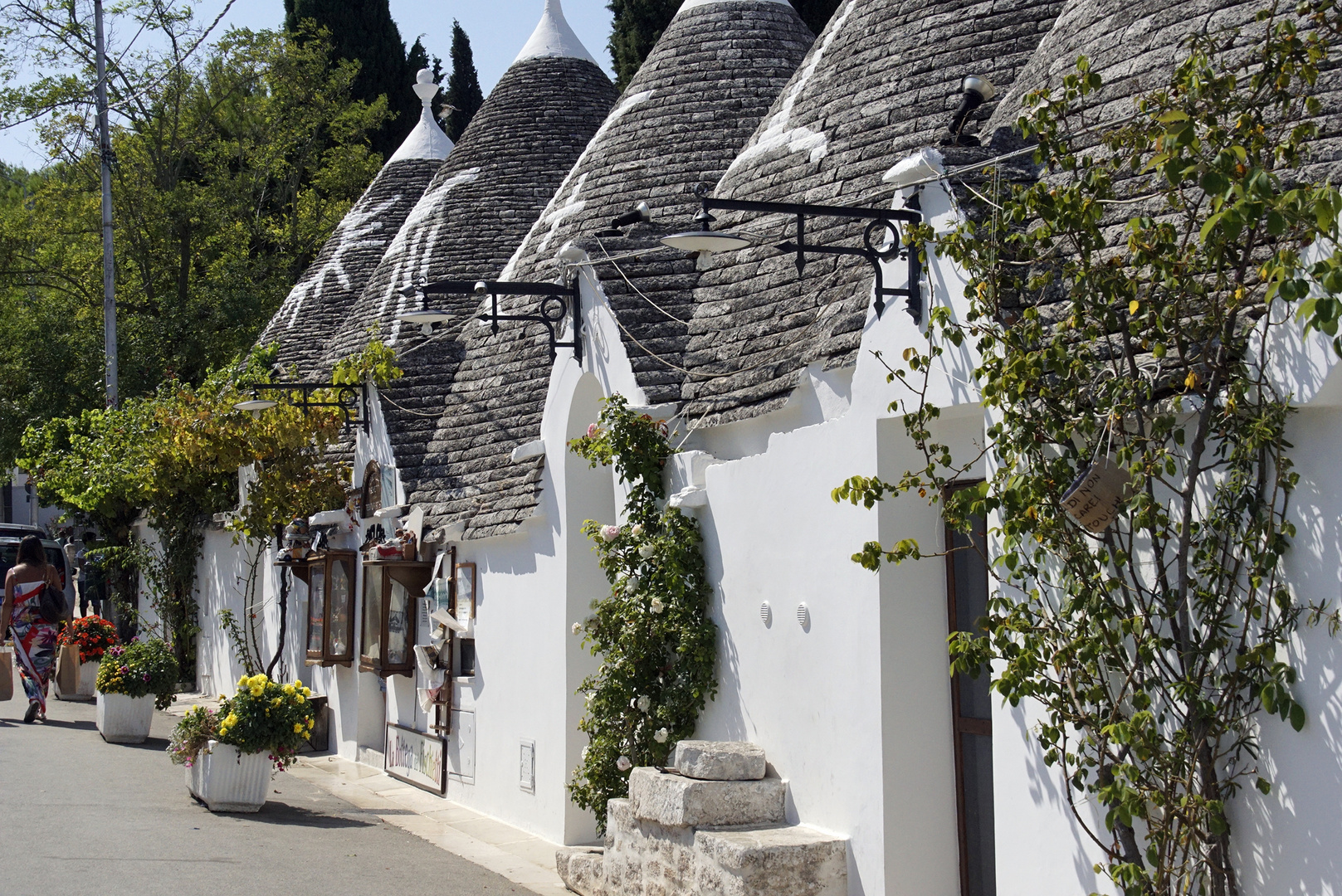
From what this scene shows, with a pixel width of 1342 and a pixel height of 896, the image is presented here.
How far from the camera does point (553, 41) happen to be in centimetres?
1573

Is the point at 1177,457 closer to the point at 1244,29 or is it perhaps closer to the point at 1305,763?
the point at 1305,763

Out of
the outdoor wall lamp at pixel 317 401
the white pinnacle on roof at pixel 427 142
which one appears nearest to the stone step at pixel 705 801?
the outdoor wall lamp at pixel 317 401

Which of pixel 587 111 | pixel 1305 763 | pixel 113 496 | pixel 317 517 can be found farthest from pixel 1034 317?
pixel 113 496

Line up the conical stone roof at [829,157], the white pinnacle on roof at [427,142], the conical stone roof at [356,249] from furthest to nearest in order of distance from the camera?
the white pinnacle on roof at [427,142] → the conical stone roof at [356,249] → the conical stone roof at [829,157]

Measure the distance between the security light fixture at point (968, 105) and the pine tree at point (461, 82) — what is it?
31022 millimetres

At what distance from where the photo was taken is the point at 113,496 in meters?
19.0

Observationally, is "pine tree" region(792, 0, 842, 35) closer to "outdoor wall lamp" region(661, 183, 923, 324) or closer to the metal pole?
the metal pole

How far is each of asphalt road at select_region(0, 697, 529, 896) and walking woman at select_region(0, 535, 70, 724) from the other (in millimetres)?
A: 1798

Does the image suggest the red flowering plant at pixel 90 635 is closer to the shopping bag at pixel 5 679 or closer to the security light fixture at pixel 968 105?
the shopping bag at pixel 5 679

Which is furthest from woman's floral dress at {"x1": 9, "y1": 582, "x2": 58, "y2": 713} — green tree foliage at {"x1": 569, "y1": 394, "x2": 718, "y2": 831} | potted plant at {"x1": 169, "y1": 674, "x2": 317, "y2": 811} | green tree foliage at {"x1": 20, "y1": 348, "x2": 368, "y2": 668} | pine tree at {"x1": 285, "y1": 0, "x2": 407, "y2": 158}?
pine tree at {"x1": 285, "y1": 0, "x2": 407, "y2": 158}

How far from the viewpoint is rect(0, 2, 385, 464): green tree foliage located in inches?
1012

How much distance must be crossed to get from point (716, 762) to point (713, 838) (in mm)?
547

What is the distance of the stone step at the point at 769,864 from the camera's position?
6000 millimetres

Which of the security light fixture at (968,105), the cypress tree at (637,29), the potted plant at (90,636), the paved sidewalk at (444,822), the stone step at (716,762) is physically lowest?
the paved sidewalk at (444,822)
